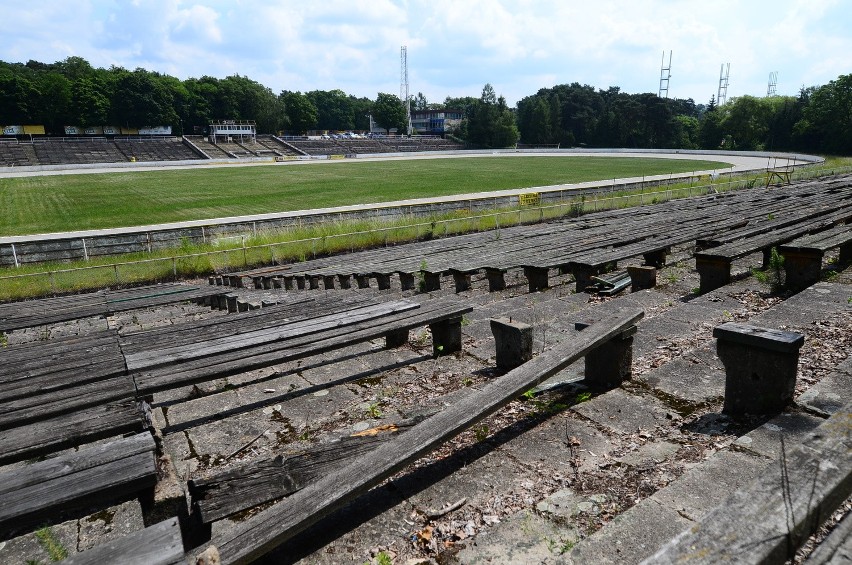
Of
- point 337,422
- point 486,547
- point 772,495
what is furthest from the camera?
point 337,422

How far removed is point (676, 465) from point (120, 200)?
54.3 m

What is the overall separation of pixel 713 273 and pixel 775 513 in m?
6.62

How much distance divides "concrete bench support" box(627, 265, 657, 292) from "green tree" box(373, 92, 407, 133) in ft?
499

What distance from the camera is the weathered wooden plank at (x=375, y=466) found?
7.70 feet

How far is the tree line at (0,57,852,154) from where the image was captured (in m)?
98.4

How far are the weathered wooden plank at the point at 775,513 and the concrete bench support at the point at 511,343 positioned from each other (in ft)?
8.78

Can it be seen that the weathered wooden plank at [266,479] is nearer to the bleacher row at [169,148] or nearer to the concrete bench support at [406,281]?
the concrete bench support at [406,281]

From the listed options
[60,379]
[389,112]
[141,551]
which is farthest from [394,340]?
[389,112]

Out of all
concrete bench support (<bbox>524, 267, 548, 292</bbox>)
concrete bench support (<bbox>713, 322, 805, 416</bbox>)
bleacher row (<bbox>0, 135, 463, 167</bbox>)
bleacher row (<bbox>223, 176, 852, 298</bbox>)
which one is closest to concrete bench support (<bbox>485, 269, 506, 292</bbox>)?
bleacher row (<bbox>223, 176, 852, 298</bbox>)

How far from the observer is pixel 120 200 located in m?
48.9

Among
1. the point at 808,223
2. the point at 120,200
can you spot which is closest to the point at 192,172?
the point at 120,200

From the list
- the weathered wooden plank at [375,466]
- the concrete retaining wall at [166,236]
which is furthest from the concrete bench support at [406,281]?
the concrete retaining wall at [166,236]

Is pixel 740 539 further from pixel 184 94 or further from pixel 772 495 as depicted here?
pixel 184 94

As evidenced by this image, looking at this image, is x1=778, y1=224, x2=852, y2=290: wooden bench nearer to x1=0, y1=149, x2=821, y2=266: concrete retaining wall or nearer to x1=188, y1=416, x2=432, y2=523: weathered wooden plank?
x1=188, y1=416, x2=432, y2=523: weathered wooden plank
